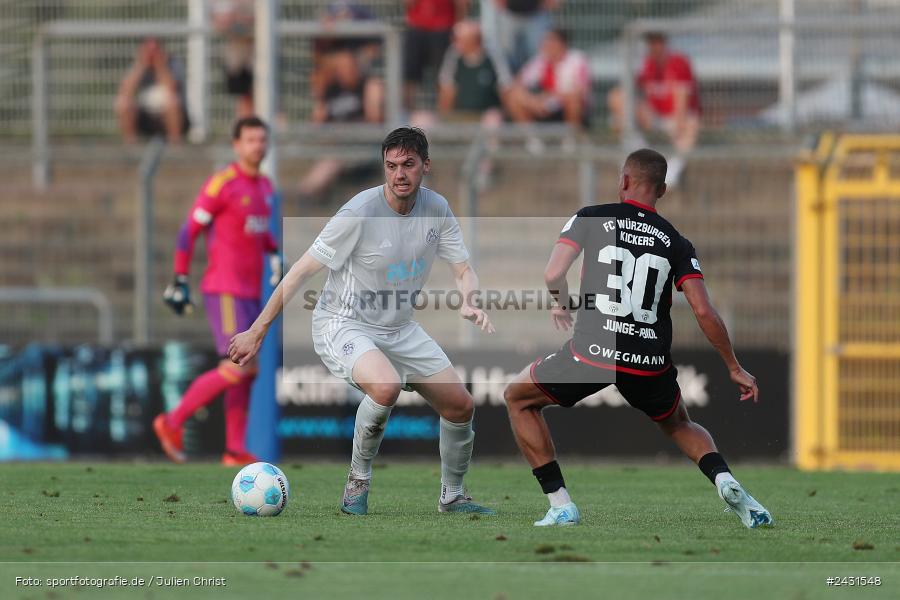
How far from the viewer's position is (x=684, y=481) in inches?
456

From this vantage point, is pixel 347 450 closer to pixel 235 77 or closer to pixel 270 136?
pixel 270 136

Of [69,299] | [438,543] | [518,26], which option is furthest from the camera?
[518,26]

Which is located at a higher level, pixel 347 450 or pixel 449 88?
pixel 449 88

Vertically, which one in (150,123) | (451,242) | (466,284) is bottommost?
(466,284)

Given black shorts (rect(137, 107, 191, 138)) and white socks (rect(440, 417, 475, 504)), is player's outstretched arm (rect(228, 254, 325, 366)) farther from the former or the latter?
black shorts (rect(137, 107, 191, 138))

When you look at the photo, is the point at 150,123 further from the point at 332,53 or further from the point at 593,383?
the point at 593,383

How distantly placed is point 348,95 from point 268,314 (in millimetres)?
10221

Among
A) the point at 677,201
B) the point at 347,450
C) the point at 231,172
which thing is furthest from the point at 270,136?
the point at 677,201

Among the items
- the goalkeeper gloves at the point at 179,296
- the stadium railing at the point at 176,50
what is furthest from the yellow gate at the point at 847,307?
the goalkeeper gloves at the point at 179,296

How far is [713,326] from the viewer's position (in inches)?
306

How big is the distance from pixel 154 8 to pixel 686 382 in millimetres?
8532

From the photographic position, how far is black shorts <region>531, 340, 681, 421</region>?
7863mm

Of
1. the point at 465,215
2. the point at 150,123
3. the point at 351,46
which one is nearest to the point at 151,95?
the point at 150,123

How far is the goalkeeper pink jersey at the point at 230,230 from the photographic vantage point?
12648mm
